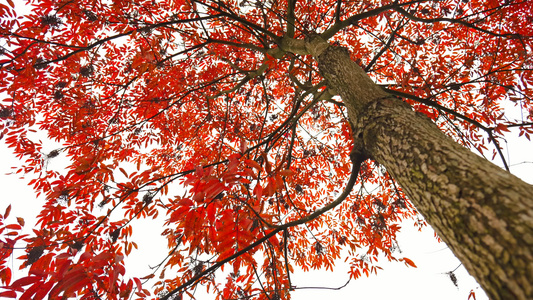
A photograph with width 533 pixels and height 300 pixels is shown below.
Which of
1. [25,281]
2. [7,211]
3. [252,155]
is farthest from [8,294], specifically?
[252,155]

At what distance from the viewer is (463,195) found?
32.1 inches

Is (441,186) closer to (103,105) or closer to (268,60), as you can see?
(268,60)

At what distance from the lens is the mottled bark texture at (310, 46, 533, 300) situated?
62 cm

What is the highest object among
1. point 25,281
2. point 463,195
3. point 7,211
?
point 7,211

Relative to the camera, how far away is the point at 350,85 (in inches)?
77.3

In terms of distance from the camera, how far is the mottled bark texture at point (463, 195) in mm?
620

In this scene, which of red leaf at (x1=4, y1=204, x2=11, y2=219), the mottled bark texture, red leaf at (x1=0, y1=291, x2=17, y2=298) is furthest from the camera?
red leaf at (x1=4, y1=204, x2=11, y2=219)

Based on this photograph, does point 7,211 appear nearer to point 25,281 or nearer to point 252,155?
point 25,281

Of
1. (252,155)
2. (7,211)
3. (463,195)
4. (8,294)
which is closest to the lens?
(463,195)

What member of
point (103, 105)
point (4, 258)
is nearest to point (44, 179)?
point (103, 105)

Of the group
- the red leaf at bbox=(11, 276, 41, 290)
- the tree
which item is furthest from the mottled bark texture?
the red leaf at bbox=(11, 276, 41, 290)

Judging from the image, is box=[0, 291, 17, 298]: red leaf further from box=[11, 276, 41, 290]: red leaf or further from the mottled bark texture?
the mottled bark texture

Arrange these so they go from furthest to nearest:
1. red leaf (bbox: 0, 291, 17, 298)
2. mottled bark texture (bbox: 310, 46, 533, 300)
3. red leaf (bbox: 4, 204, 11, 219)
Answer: red leaf (bbox: 4, 204, 11, 219), red leaf (bbox: 0, 291, 17, 298), mottled bark texture (bbox: 310, 46, 533, 300)

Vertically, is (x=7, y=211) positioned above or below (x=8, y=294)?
above
